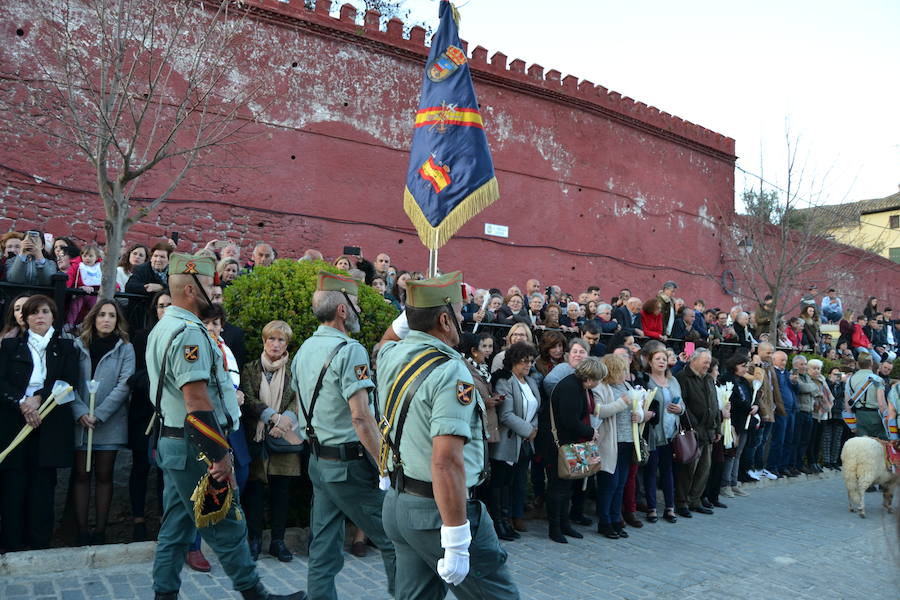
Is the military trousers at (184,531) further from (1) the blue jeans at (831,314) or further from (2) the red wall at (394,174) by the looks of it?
(1) the blue jeans at (831,314)

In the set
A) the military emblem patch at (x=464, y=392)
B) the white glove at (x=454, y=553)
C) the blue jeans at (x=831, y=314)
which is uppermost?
the blue jeans at (x=831, y=314)

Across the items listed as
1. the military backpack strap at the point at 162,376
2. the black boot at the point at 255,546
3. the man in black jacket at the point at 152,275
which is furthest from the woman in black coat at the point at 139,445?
the military backpack strap at the point at 162,376

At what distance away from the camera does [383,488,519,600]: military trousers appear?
2.88m

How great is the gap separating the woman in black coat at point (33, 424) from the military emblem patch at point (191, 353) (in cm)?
215

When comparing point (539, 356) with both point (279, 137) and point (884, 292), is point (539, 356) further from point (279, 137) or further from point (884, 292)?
point (884, 292)

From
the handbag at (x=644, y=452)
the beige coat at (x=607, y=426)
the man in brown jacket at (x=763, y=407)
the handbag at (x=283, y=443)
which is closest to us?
the handbag at (x=283, y=443)

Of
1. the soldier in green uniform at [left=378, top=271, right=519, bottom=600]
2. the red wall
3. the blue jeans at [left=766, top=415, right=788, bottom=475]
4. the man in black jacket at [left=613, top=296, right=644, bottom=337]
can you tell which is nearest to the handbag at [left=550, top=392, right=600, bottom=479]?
the soldier in green uniform at [left=378, top=271, right=519, bottom=600]

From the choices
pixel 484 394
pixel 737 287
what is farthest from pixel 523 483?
pixel 737 287

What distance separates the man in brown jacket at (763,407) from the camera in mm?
10508

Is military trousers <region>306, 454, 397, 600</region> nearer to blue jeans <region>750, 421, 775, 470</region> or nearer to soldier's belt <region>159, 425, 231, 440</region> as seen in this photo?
soldier's belt <region>159, 425, 231, 440</region>

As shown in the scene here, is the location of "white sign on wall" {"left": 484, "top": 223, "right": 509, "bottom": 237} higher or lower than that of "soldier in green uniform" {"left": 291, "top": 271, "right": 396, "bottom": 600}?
higher

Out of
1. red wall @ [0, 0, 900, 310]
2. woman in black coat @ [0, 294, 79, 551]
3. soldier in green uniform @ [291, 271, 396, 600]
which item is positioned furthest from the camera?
red wall @ [0, 0, 900, 310]

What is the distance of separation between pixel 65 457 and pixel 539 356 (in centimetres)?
471

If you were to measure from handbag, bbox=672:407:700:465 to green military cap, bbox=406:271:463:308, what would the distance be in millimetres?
6042
